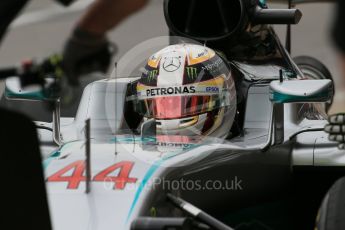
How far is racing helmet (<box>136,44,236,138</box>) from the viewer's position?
3.97 m

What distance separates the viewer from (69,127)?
169 inches

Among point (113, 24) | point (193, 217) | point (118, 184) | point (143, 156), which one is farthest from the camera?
point (143, 156)

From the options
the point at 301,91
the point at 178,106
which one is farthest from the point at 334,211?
the point at 178,106

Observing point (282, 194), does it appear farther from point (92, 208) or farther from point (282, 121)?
point (92, 208)

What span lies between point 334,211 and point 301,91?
51 cm

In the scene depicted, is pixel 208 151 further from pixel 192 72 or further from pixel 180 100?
pixel 192 72

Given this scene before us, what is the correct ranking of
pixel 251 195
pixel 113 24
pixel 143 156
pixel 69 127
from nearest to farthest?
1. pixel 113 24
2. pixel 143 156
3. pixel 251 195
4. pixel 69 127

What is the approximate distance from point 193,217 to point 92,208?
0.36 meters

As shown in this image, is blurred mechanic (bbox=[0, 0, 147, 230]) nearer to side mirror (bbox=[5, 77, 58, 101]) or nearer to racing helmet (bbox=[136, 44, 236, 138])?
side mirror (bbox=[5, 77, 58, 101])

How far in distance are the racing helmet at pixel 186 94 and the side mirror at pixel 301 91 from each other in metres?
0.43

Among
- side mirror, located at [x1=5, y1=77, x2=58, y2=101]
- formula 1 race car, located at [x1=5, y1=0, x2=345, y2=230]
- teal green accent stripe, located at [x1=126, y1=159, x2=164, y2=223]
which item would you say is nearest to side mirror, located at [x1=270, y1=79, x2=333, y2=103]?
formula 1 race car, located at [x1=5, y1=0, x2=345, y2=230]

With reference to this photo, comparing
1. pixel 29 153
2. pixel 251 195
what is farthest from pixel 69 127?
pixel 29 153

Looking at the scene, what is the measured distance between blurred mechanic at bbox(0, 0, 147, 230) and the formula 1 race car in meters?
0.22

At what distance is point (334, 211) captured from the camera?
3.44 m
